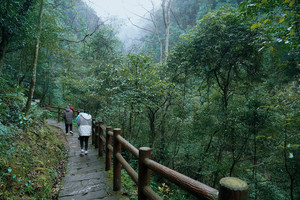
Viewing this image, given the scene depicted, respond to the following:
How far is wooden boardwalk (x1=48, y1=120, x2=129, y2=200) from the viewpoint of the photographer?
2.93m

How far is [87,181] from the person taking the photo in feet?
11.4

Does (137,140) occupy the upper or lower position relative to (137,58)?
lower

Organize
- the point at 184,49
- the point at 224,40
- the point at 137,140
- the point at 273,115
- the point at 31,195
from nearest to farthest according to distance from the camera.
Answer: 1. the point at 31,195
2. the point at 273,115
3. the point at 224,40
4. the point at 184,49
5. the point at 137,140

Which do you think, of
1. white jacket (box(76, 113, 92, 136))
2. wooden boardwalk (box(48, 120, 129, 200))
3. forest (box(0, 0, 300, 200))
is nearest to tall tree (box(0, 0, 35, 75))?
forest (box(0, 0, 300, 200))

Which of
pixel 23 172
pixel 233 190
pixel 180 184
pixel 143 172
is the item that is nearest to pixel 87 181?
pixel 23 172

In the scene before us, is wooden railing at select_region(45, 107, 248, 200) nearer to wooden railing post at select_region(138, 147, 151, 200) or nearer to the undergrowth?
wooden railing post at select_region(138, 147, 151, 200)

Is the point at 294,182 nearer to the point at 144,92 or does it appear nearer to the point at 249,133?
the point at 249,133

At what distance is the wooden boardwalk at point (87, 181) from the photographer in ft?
9.61

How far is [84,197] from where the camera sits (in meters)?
2.89

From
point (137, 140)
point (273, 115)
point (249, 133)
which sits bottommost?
point (137, 140)

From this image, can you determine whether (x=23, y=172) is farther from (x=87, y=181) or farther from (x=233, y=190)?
(x=233, y=190)

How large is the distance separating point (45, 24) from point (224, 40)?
24.5 ft

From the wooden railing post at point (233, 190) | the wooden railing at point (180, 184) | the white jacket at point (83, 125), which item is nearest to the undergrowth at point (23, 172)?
the white jacket at point (83, 125)

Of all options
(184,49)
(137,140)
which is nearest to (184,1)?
(184,49)
